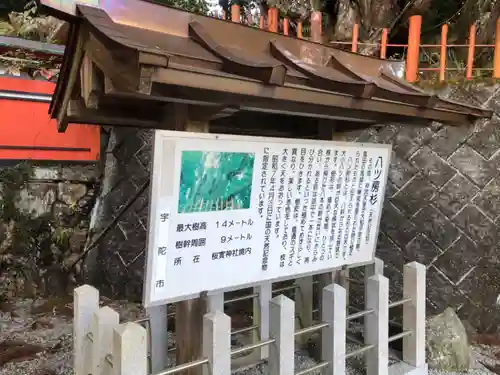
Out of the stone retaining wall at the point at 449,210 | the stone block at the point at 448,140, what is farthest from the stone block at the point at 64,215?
the stone block at the point at 448,140

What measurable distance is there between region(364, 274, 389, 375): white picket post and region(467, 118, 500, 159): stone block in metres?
2.36

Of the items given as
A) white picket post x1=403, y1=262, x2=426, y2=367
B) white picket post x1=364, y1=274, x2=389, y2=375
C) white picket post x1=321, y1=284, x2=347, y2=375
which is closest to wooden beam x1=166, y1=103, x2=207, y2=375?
white picket post x1=321, y1=284, x2=347, y2=375

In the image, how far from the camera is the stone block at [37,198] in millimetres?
6352

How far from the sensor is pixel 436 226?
503 cm

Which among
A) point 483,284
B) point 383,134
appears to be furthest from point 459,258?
point 383,134

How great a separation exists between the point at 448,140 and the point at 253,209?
325cm

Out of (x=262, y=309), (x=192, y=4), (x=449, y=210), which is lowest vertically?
(x=262, y=309)

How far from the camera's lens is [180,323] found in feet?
9.86

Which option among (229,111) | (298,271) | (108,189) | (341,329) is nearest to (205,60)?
(229,111)

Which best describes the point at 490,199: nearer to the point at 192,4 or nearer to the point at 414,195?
the point at 414,195

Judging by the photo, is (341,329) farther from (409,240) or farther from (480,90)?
(480,90)

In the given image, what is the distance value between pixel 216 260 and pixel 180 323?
62 cm

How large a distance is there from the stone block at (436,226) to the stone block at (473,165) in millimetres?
554

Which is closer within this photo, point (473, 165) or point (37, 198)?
point (473, 165)
